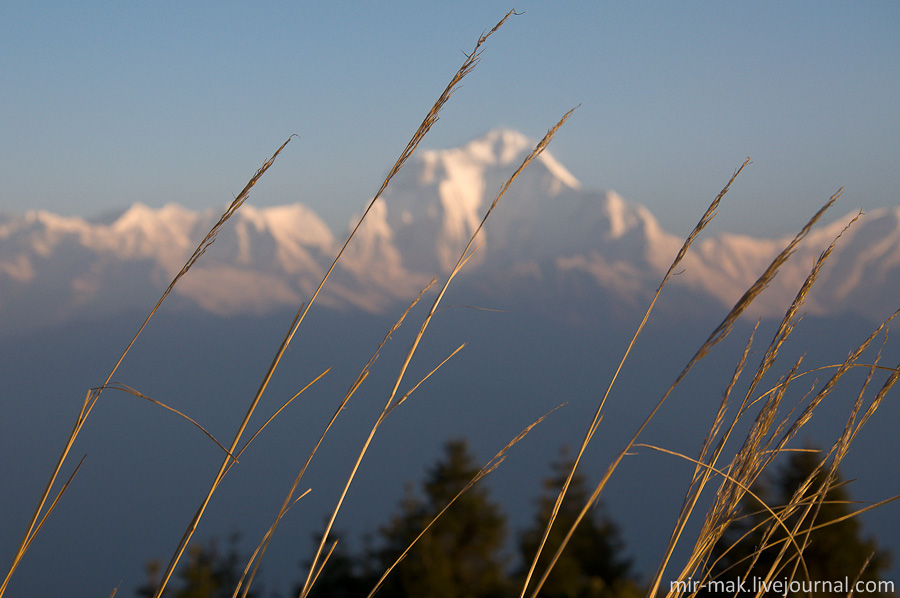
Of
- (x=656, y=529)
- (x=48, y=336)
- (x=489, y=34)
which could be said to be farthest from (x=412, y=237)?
(x=489, y=34)

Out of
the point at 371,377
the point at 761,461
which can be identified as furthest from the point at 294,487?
the point at 371,377

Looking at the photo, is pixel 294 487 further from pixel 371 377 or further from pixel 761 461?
pixel 371 377

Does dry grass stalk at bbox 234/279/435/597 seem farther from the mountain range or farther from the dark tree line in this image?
the mountain range

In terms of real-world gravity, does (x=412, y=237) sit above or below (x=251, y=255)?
above

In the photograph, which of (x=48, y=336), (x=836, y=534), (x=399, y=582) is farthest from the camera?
(x=48, y=336)

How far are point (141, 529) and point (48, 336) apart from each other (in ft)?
277

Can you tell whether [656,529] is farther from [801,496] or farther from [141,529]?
[801,496]

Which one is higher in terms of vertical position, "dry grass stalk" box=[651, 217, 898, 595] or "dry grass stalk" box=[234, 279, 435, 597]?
"dry grass stalk" box=[651, 217, 898, 595]

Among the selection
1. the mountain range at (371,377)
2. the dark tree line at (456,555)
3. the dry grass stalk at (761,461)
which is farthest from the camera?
the mountain range at (371,377)

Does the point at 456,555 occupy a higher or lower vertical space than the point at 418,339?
higher

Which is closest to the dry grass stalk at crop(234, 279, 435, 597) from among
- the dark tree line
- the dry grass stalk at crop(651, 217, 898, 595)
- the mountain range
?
the dry grass stalk at crop(651, 217, 898, 595)

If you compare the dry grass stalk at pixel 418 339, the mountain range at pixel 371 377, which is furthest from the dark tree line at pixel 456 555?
the mountain range at pixel 371 377

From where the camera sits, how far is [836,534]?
1064 centimetres

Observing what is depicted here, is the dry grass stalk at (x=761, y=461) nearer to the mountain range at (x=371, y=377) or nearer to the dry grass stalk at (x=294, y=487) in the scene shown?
the dry grass stalk at (x=294, y=487)
